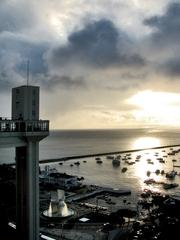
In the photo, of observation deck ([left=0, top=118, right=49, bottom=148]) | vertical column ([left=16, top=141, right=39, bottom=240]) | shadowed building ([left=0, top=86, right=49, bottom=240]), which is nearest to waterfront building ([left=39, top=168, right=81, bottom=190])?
vertical column ([left=16, top=141, right=39, bottom=240])

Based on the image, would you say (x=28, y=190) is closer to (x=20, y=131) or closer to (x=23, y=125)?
(x=20, y=131)

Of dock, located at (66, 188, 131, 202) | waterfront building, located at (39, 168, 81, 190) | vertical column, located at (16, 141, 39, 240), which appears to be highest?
vertical column, located at (16, 141, 39, 240)

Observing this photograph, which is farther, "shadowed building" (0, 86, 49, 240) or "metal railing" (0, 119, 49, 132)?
"shadowed building" (0, 86, 49, 240)

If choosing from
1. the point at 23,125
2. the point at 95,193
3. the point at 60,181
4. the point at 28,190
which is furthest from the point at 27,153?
the point at 60,181

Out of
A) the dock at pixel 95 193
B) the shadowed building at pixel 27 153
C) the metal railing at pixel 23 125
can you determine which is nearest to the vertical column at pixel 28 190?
Answer: the shadowed building at pixel 27 153

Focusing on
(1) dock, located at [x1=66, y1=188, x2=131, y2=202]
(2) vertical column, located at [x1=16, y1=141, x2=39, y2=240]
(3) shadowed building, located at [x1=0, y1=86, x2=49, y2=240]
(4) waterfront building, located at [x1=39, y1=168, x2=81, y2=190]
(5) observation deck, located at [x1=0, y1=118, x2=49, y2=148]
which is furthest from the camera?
(4) waterfront building, located at [x1=39, y1=168, x2=81, y2=190]

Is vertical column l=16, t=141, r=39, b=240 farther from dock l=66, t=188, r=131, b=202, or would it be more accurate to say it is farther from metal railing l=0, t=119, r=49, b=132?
dock l=66, t=188, r=131, b=202

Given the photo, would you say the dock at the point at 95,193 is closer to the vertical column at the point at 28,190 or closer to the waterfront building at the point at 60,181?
the waterfront building at the point at 60,181

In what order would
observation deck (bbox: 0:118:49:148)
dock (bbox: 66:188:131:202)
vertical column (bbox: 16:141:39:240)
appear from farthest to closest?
dock (bbox: 66:188:131:202)
vertical column (bbox: 16:141:39:240)
observation deck (bbox: 0:118:49:148)

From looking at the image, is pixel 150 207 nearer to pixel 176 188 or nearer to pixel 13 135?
pixel 176 188
